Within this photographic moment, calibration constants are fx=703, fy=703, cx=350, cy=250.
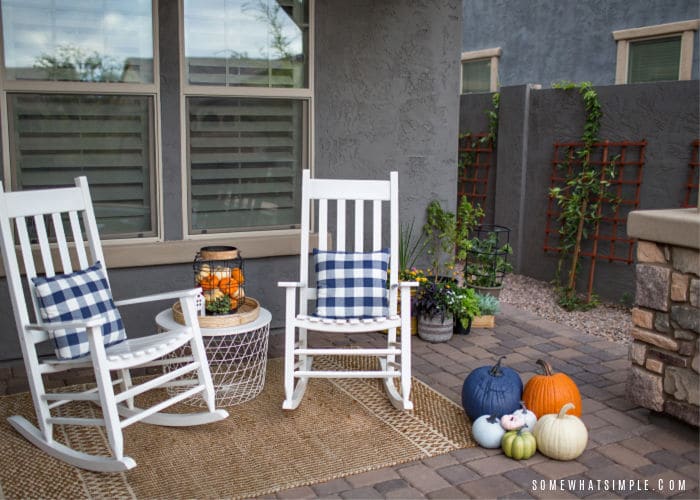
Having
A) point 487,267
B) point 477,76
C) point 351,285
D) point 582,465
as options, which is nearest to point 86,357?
point 351,285

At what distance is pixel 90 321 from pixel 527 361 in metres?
2.56

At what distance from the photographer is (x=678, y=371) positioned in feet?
10.2

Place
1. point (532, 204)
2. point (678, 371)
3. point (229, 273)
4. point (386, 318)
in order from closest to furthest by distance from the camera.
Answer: point (678, 371), point (386, 318), point (229, 273), point (532, 204)

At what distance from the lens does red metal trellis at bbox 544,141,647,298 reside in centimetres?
560

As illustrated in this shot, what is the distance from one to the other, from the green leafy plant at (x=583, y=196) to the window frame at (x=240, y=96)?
101 inches

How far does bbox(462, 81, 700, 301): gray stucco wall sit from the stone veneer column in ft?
7.21

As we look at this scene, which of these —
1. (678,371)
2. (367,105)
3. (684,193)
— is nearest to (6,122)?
(367,105)

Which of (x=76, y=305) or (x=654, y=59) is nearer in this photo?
(x=76, y=305)

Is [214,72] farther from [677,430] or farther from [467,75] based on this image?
[467,75]

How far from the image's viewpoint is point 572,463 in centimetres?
290

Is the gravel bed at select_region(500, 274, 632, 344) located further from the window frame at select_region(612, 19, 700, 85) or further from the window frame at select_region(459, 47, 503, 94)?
the window frame at select_region(459, 47, 503, 94)

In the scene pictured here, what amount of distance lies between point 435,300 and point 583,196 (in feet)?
7.08

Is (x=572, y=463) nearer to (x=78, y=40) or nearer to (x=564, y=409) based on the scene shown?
(x=564, y=409)

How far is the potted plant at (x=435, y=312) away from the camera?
4.43m
